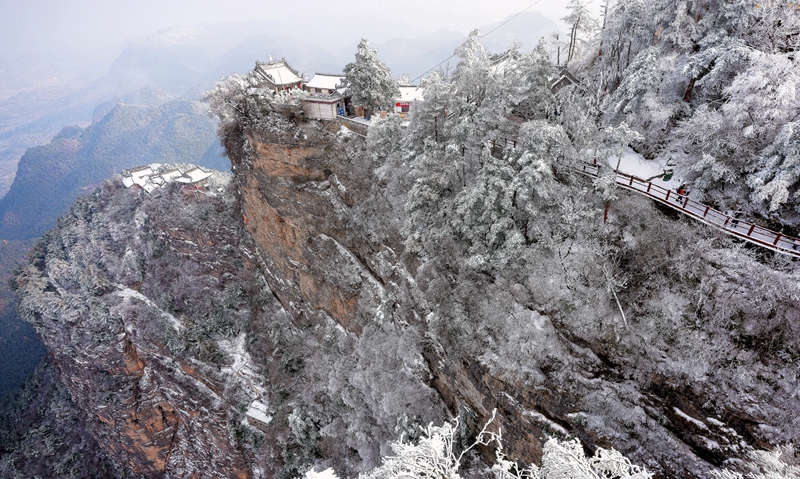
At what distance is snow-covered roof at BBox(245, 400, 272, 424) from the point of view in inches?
1366

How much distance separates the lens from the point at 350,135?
30.3 meters

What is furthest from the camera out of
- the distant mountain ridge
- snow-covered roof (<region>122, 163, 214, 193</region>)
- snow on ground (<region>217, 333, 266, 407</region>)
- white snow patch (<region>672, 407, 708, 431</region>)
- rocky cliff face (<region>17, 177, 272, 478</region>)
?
the distant mountain ridge

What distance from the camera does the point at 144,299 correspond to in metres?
45.4

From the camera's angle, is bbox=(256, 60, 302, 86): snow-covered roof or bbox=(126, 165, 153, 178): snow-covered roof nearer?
bbox=(256, 60, 302, 86): snow-covered roof

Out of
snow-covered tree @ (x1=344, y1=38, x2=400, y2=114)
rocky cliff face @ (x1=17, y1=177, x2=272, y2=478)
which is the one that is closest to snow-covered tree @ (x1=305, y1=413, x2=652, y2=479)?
snow-covered tree @ (x1=344, y1=38, x2=400, y2=114)

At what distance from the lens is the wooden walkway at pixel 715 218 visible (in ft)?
47.1

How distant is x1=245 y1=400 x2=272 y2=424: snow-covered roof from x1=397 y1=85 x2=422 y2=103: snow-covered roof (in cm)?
3359

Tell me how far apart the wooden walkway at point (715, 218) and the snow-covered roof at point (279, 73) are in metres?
31.7

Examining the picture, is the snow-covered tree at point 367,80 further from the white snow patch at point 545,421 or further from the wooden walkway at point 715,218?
the white snow patch at point 545,421

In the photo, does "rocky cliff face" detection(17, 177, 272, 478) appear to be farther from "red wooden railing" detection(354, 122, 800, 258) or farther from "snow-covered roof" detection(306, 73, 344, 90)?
"red wooden railing" detection(354, 122, 800, 258)

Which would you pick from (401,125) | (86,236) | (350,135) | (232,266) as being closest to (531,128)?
(401,125)

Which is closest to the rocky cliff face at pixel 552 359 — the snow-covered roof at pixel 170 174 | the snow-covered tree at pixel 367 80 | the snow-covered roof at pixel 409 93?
the snow-covered tree at pixel 367 80

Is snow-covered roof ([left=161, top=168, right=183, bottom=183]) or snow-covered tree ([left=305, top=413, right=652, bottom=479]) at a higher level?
snow-covered tree ([left=305, top=413, right=652, bottom=479])

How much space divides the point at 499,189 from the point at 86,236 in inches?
2551
